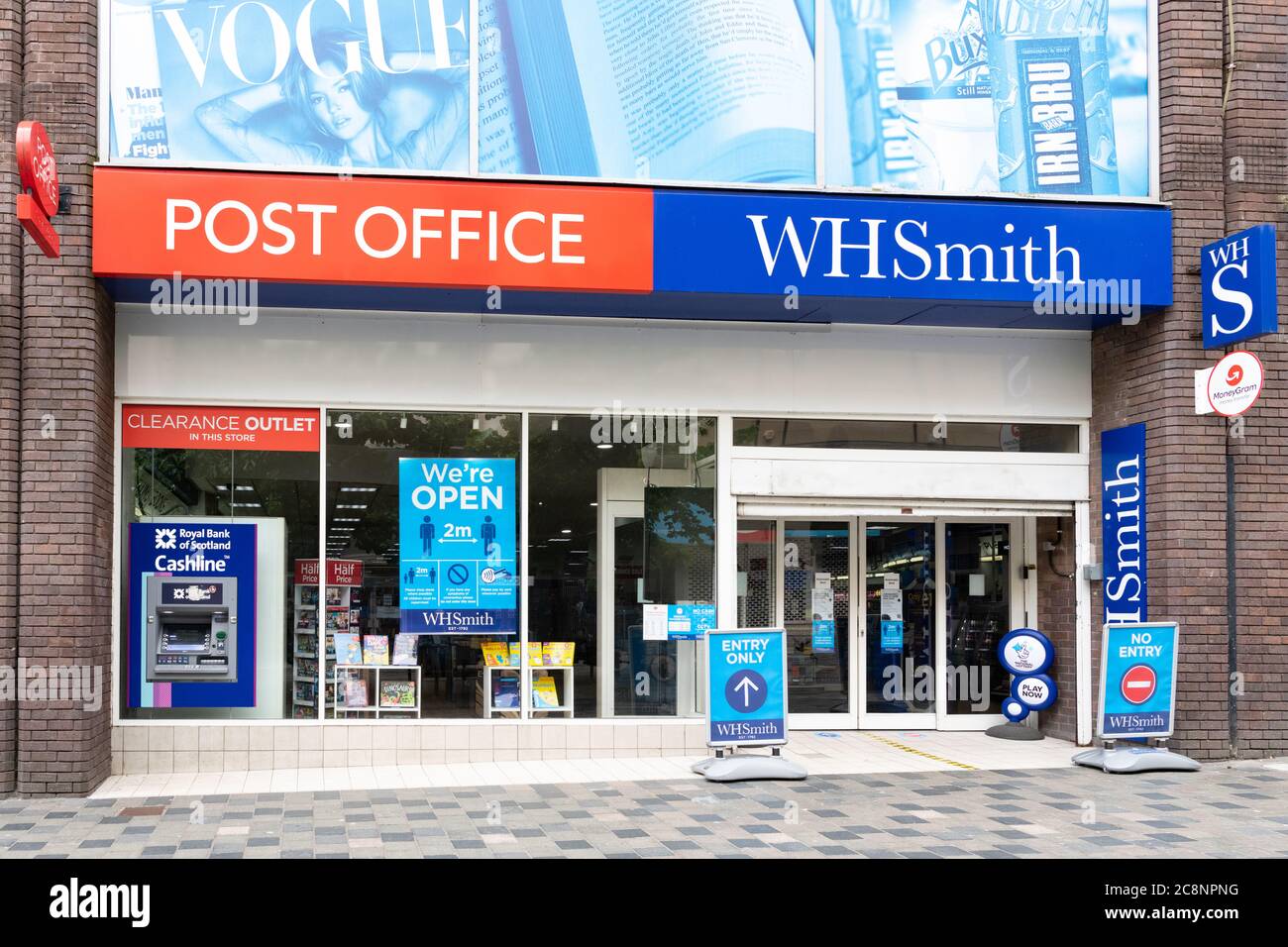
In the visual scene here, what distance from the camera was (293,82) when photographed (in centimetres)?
1021

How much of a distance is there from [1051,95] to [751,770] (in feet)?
20.6

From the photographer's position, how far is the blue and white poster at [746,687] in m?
9.92

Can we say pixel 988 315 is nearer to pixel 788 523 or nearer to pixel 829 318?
pixel 829 318

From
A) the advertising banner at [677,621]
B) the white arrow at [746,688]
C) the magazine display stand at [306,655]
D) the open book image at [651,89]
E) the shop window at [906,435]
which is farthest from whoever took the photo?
the shop window at [906,435]

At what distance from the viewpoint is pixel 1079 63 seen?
11148 millimetres

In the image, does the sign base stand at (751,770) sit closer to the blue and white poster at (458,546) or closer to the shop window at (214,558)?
the blue and white poster at (458,546)

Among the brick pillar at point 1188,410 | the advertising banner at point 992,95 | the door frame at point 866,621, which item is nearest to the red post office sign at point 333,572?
the door frame at point 866,621

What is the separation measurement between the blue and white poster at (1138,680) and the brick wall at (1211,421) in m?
0.46

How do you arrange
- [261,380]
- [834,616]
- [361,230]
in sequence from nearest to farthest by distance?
1. [361,230]
2. [261,380]
3. [834,616]

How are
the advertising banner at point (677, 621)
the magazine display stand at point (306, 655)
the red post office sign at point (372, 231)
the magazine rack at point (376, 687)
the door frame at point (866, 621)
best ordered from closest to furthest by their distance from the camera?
the red post office sign at point (372, 231), the magazine display stand at point (306, 655), the magazine rack at point (376, 687), the advertising banner at point (677, 621), the door frame at point (866, 621)

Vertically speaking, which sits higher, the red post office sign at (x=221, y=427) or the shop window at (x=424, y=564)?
the red post office sign at (x=221, y=427)

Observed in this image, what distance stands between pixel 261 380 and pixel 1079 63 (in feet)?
24.4

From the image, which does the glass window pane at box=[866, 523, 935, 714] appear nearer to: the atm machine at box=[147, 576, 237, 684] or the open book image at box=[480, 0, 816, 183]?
the open book image at box=[480, 0, 816, 183]

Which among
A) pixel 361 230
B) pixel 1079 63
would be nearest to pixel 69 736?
pixel 361 230
